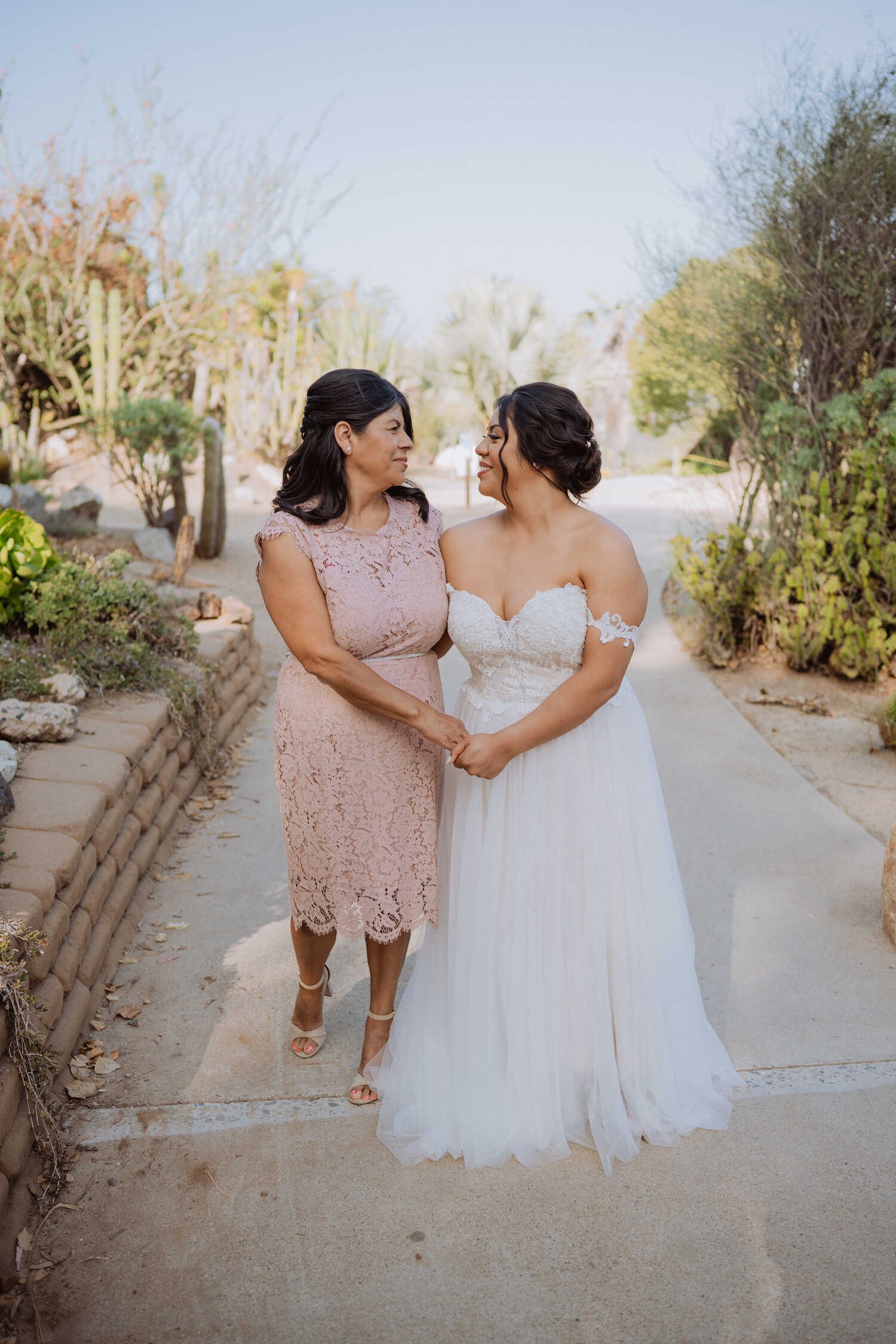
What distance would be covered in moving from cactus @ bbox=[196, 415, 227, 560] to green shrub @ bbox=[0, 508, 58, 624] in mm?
4929

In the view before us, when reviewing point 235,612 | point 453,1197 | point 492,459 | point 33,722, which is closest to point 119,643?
point 33,722

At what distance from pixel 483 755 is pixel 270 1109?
121cm

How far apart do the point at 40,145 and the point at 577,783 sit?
14856 millimetres

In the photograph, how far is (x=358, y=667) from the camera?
246 cm

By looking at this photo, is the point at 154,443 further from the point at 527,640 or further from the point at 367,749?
the point at 527,640

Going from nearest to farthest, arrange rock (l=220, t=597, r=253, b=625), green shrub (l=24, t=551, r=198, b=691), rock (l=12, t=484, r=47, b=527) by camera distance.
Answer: green shrub (l=24, t=551, r=198, b=691)
rock (l=220, t=597, r=253, b=625)
rock (l=12, t=484, r=47, b=527)

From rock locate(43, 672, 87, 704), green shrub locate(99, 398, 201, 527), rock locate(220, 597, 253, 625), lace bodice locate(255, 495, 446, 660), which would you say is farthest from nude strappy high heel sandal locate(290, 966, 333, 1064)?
green shrub locate(99, 398, 201, 527)

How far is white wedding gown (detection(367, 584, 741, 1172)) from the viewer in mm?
2557

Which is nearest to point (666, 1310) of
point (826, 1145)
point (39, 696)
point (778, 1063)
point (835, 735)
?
point (826, 1145)

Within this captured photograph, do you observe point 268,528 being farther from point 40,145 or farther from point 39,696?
point 40,145

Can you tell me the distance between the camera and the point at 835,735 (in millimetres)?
5797

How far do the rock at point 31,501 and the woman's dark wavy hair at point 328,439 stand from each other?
6015 mm

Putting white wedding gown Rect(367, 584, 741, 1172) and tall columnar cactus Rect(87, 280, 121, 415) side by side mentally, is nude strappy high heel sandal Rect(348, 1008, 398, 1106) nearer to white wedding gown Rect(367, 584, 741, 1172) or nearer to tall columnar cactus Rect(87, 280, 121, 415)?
white wedding gown Rect(367, 584, 741, 1172)

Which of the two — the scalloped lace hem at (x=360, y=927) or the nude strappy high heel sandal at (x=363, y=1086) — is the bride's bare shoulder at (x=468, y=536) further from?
the nude strappy high heel sandal at (x=363, y=1086)
